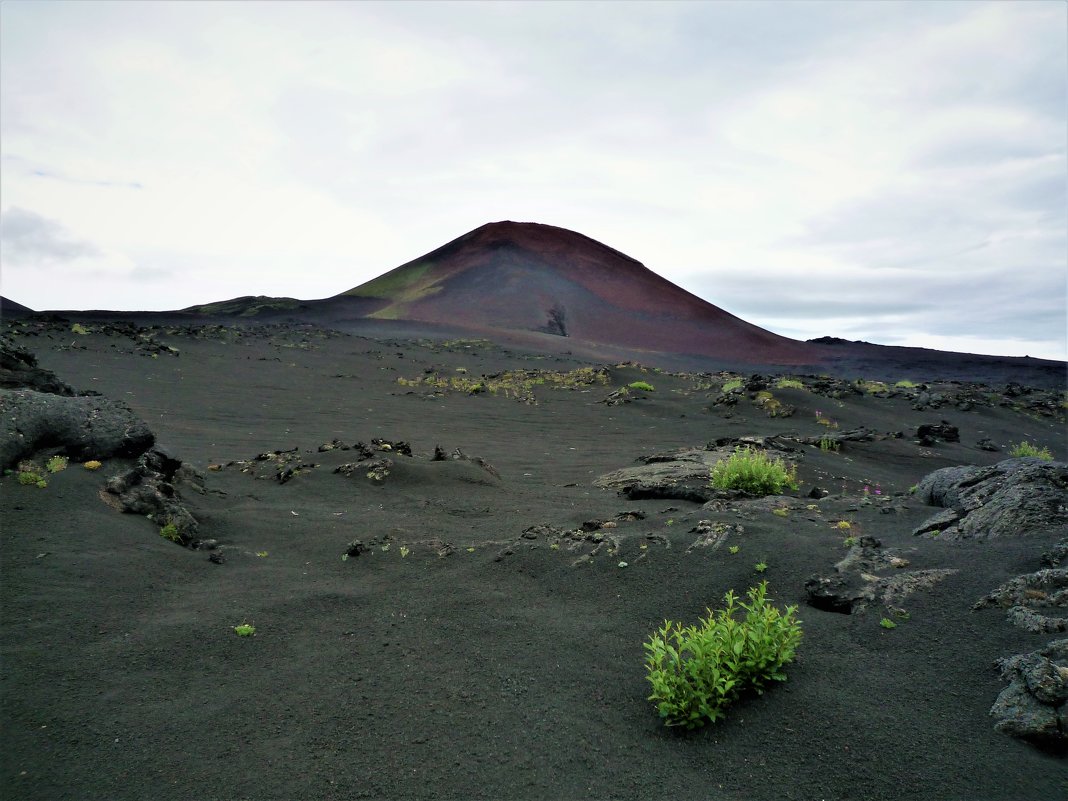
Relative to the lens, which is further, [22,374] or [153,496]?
[22,374]

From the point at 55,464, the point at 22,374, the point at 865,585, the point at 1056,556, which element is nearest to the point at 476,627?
the point at 865,585

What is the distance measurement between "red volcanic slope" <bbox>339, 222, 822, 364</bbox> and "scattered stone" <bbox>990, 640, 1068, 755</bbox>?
41.3 meters

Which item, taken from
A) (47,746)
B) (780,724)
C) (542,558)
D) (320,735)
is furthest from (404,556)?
(780,724)

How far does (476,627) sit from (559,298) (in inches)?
2023

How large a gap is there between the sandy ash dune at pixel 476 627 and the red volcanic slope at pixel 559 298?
3694cm

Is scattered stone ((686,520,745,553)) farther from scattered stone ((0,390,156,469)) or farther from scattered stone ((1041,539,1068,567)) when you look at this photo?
scattered stone ((0,390,156,469))

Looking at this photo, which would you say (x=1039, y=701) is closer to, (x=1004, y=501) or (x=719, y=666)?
(x=719, y=666)

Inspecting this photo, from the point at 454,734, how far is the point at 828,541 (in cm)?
386

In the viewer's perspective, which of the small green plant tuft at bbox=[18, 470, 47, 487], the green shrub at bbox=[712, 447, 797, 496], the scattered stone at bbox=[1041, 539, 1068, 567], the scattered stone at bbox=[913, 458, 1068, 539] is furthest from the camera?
the green shrub at bbox=[712, 447, 797, 496]

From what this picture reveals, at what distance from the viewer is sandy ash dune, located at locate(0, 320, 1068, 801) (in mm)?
3238

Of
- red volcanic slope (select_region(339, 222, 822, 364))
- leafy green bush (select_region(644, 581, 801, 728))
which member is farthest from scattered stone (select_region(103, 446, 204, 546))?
red volcanic slope (select_region(339, 222, 822, 364))

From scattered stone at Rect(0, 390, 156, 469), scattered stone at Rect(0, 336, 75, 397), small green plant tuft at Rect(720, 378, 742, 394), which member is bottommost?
scattered stone at Rect(0, 390, 156, 469)

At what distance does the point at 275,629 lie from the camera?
4.75m

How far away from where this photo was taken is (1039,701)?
3215mm
